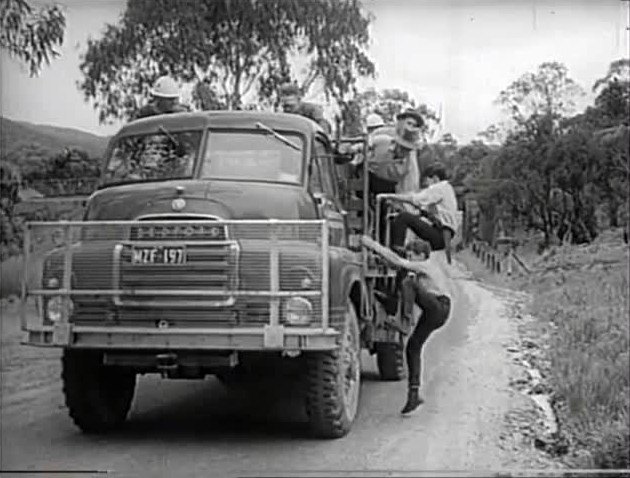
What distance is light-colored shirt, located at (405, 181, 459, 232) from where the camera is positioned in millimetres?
2668

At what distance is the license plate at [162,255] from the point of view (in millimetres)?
2553

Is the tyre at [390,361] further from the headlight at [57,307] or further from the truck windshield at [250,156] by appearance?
the headlight at [57,307]

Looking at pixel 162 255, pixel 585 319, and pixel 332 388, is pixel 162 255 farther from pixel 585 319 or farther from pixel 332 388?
pixel 585 319

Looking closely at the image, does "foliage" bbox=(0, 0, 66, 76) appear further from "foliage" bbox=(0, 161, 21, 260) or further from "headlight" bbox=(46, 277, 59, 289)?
"headlight" bbox=(46, 277, 59, 289)

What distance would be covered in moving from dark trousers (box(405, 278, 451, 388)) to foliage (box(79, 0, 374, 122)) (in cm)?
61

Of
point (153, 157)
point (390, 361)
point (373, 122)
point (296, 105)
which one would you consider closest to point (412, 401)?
point (390, 361)

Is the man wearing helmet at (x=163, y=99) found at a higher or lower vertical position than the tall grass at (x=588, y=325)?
higher

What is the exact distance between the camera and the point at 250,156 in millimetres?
2783

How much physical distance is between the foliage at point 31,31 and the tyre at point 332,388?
114 cm

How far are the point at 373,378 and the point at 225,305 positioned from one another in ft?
1.73

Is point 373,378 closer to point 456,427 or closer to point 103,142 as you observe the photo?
point 456,427

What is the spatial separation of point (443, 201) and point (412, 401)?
1.91ft

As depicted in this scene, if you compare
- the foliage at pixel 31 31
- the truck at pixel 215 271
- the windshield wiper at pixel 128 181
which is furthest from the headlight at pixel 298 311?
the foliage at pixel 31 31

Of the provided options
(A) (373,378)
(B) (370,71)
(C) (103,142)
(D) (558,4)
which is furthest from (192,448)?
(D) (558,4)
